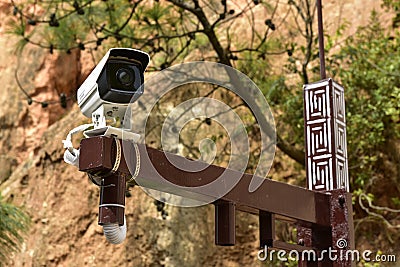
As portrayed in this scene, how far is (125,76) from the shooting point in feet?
4.61

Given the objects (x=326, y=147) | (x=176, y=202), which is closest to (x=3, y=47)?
(x=176, y=202)

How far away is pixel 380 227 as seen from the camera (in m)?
3.31

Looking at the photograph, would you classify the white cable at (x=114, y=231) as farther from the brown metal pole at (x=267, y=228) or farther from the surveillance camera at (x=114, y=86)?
the brown metal pole at (x=267, y=228)

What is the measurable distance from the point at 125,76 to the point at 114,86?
0.13 ft

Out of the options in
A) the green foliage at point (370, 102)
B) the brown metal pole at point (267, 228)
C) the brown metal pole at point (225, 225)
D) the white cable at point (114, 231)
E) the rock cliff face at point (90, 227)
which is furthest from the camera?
the rock cliff face at point (90, 227)

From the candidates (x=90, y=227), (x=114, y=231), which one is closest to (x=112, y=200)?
(x=114, y=231)

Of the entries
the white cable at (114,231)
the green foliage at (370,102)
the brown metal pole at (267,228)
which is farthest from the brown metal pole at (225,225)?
the green foliage at (370,102)

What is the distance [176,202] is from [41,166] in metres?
0.96

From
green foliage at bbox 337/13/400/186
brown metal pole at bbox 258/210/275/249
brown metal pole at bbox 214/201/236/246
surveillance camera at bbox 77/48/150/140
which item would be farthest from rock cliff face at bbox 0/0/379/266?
surveillance camera at bbox 77/48/150/140

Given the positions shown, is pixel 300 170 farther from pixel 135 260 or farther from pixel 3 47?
pixel 3 47

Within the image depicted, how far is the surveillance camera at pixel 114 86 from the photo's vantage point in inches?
54.2

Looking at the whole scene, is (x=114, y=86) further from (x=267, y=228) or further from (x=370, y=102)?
(x=370, y=102)

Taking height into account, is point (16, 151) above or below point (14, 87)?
below

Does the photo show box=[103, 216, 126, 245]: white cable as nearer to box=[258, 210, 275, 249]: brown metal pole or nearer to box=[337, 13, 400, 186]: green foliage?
box=[258, 210, 275, 249]: brown metal pole
